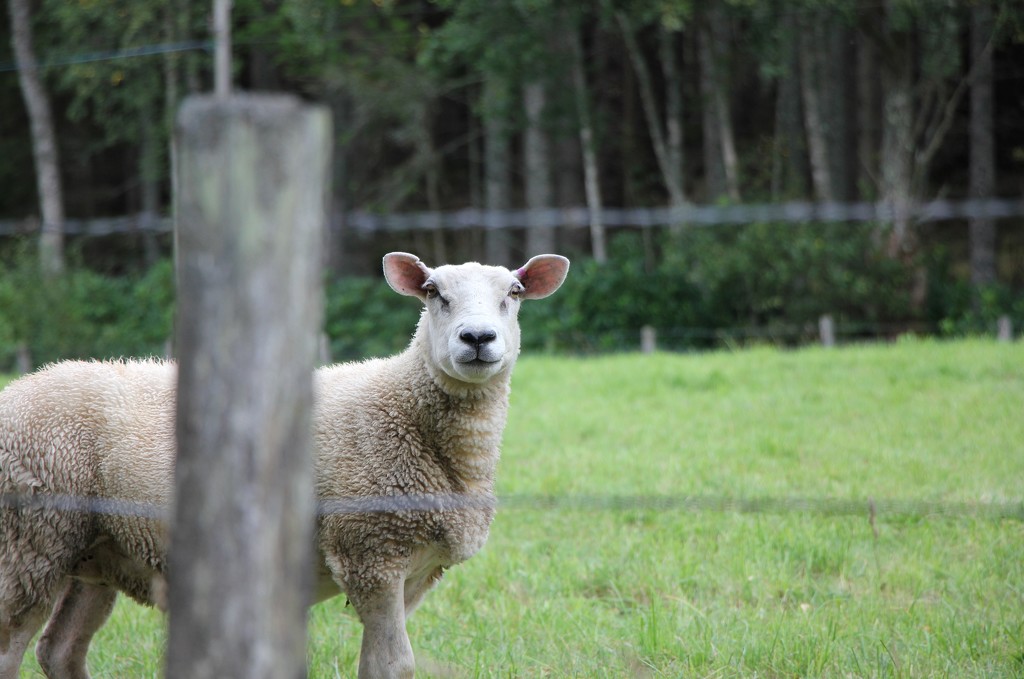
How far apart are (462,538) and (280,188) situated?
2.29m

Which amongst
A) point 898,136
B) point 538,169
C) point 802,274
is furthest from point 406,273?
point 538,169

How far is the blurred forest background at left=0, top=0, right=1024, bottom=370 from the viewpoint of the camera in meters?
17.5

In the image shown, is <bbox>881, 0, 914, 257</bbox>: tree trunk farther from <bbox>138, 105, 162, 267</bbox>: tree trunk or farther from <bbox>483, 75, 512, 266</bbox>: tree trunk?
<bbox>138, 105, 162, 267</bbox>: tree trunk

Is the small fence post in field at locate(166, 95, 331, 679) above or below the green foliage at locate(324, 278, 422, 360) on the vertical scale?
above

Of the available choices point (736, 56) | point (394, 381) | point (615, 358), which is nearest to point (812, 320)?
point (615, 358)

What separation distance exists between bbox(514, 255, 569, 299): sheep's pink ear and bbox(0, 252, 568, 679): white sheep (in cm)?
28

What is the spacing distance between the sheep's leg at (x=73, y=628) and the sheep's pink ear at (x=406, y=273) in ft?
5.85

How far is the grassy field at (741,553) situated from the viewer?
412 cm

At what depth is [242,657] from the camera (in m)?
1.74

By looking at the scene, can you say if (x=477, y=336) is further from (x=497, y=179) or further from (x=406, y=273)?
(x=497, y=179)

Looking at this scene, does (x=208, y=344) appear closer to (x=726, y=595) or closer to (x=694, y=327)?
(x=726, y=595)

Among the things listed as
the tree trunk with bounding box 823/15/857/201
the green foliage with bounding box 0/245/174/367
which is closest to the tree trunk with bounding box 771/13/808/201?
the tree trunk with bounding box 823/15/857/201

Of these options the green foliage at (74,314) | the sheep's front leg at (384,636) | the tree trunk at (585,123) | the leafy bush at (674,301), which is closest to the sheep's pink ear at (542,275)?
the sheep's front leg at (384,636)

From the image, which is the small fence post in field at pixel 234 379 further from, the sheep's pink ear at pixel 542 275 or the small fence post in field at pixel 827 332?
the small fence post in field at pixel 827 332
